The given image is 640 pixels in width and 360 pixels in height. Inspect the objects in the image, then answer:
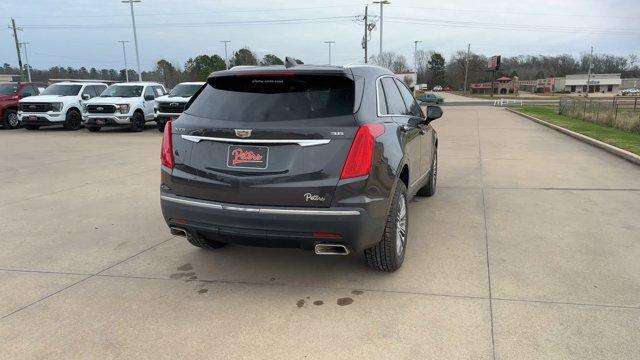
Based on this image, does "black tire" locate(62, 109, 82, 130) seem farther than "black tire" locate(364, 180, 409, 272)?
Yes

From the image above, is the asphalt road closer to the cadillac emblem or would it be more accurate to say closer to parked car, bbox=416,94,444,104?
the cadillac emblem

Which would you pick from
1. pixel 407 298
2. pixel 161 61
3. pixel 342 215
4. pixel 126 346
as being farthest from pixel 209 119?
pixel 161 61

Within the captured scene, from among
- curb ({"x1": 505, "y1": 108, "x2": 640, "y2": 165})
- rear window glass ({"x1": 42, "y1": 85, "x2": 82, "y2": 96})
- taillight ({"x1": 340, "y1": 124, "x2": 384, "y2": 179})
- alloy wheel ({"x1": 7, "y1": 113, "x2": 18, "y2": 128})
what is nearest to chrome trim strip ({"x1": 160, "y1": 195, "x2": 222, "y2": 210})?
taillight ({"x1": 340, "y1": 124, "x2": 384, "y2": 179})

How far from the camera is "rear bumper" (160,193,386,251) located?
3.41 metres

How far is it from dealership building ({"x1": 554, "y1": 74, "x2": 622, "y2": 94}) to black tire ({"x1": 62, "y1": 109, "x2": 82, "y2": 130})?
11874cm

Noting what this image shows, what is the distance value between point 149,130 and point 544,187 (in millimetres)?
15937

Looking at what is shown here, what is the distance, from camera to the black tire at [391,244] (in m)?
3.96

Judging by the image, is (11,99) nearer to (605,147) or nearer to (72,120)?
(72,120)

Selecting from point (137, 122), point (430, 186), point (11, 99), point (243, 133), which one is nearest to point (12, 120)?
point (11, 99)

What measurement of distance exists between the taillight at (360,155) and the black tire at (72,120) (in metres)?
18.1

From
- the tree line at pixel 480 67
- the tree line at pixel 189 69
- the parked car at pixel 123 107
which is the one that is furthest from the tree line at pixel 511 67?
the parked car at pixel 123 107

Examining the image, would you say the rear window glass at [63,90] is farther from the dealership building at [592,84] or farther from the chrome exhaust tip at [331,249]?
the dealership building at [592,84]

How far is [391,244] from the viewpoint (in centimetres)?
400

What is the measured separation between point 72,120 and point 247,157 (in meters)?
18.1
